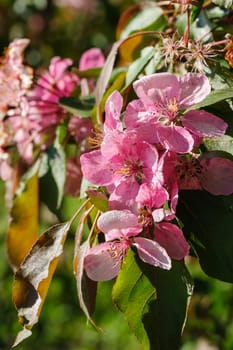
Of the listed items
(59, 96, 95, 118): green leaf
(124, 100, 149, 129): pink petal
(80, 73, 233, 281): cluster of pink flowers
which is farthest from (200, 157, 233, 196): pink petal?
(59, 96, 95, 118): green leaf

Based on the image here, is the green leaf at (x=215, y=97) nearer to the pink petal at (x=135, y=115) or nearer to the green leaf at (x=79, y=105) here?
the pink petal at (x=135, y=115)

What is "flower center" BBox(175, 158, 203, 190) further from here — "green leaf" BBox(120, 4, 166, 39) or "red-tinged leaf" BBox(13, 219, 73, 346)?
"green leaf" BBox(120, 4, 166, 39)

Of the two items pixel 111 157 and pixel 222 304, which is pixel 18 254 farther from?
pixel 222 304

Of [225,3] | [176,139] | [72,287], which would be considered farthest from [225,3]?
[72,287]

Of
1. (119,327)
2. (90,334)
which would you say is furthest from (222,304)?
(90,334)

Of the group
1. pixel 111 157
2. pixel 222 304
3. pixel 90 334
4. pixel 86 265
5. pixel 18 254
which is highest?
pixel 111 157

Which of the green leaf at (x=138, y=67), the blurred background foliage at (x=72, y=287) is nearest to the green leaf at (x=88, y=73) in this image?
the green leaf at (x=138, y=67)
